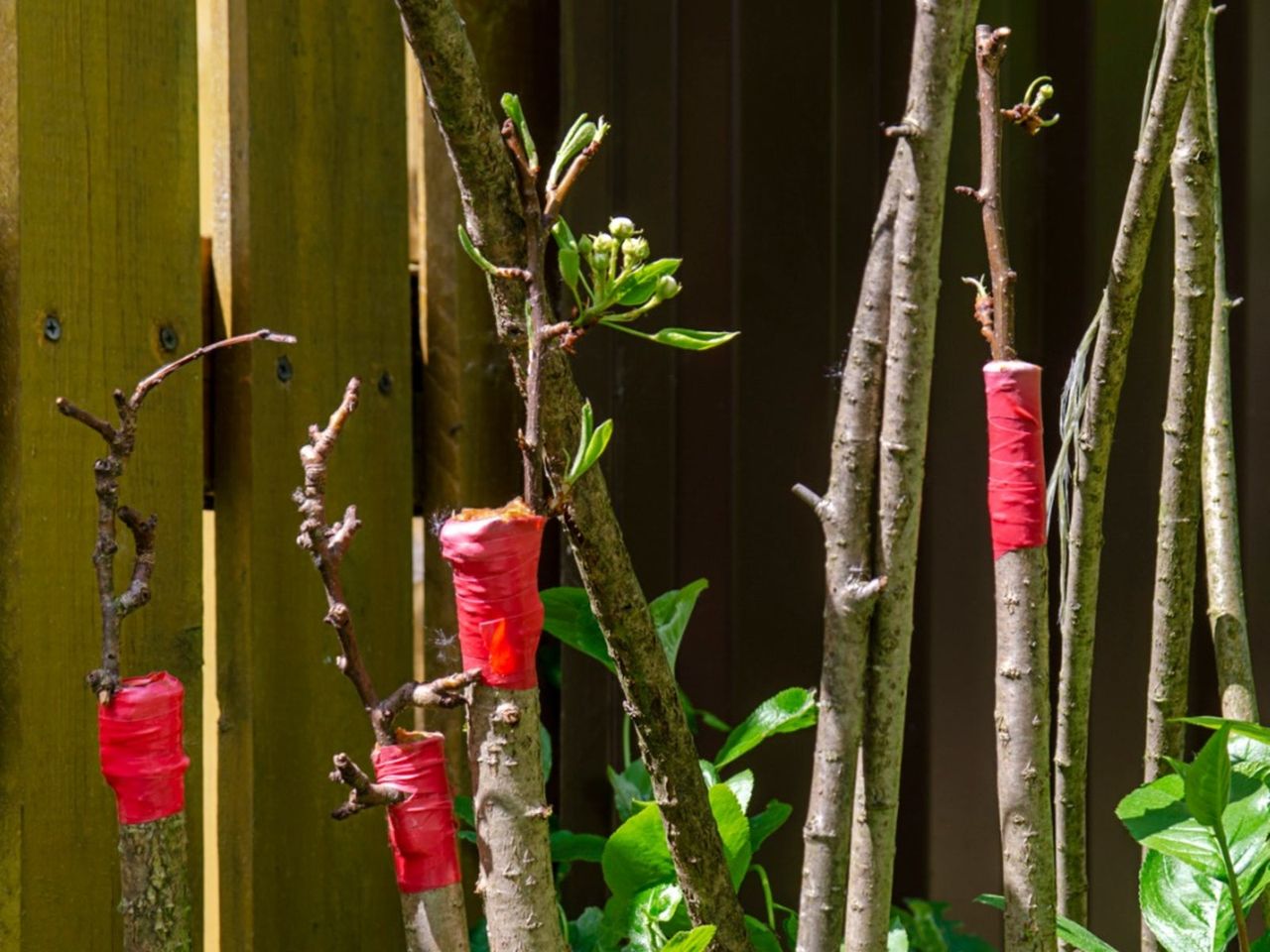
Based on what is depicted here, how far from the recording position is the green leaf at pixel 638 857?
93 cm

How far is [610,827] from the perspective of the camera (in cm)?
161

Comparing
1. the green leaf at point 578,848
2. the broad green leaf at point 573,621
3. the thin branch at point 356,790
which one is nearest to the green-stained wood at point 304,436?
the green leaf at point 578,848

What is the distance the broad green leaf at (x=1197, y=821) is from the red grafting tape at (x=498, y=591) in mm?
474

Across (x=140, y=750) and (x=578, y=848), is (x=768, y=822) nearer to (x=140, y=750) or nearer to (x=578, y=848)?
(x=578, y=848)

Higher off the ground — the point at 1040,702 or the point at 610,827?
the point at 1040,702

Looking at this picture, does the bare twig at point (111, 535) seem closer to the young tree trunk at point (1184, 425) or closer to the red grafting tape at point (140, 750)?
the red grafting tape at point (140, 750)

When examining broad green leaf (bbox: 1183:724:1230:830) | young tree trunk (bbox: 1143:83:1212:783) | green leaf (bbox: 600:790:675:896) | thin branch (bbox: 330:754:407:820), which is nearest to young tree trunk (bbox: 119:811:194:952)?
thin branch (bbox: 330:754:407:820)

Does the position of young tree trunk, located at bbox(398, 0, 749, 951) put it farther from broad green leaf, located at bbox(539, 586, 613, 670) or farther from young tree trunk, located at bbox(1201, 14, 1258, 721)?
young tree trunk, located at bbox(1201, 14, 1258, 721)

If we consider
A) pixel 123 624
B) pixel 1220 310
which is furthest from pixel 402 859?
pixel 1220 310

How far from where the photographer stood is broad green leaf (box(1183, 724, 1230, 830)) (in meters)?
0.79

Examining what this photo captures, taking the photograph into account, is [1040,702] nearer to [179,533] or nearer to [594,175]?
[179,533]

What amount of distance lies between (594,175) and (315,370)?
1.45 ft

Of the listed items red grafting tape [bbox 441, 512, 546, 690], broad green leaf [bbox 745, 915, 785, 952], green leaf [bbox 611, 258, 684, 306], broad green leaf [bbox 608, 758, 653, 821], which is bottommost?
broad green leaf [bbox 745, 915, 785, 952]

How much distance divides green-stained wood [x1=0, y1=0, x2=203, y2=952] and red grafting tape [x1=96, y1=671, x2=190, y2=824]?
0.51 metres
